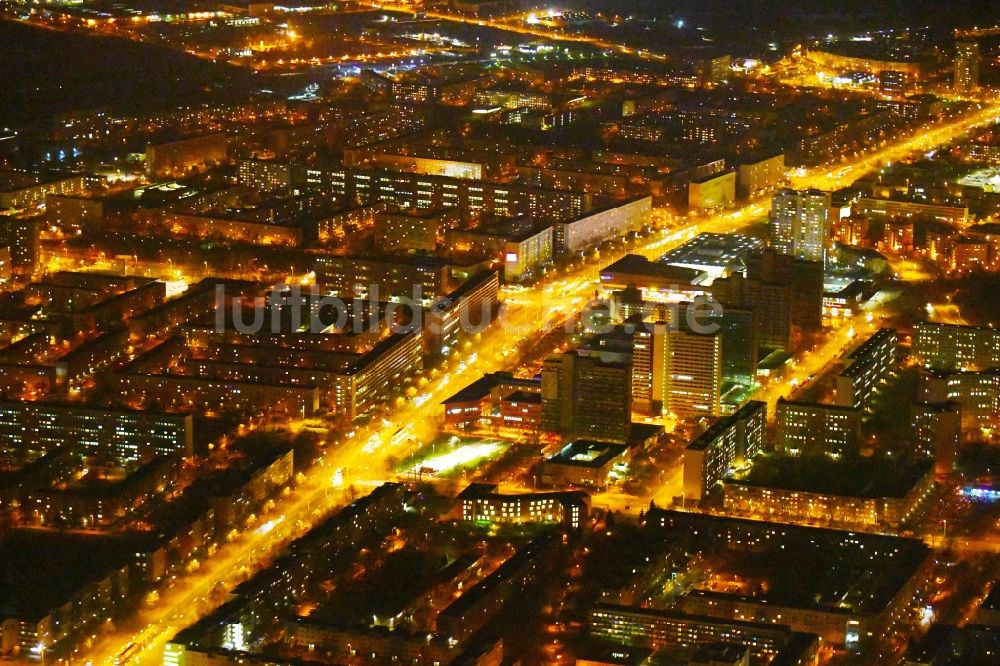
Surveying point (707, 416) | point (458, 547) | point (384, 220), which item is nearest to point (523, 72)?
point (384, 220)

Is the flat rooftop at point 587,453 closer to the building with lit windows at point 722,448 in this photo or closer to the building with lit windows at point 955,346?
the building with lit windows at point 722,448

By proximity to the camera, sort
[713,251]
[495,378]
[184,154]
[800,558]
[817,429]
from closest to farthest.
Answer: [800,558], [817,429], [495,378], [713,251], [184,154]

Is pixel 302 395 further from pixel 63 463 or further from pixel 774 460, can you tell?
pixel 774 460

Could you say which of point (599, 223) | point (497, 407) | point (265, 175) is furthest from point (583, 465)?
point (265, 175)

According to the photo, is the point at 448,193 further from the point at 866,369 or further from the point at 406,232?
the point at 866,369

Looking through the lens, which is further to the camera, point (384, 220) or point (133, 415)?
point (384, 220)

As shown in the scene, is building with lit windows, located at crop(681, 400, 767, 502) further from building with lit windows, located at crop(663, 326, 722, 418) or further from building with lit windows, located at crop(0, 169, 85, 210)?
building with lit windows, located at crop(0, 169, 85, 210)

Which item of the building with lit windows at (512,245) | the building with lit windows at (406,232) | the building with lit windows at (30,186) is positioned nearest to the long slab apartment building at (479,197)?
the building with lit windows at (512,245)
